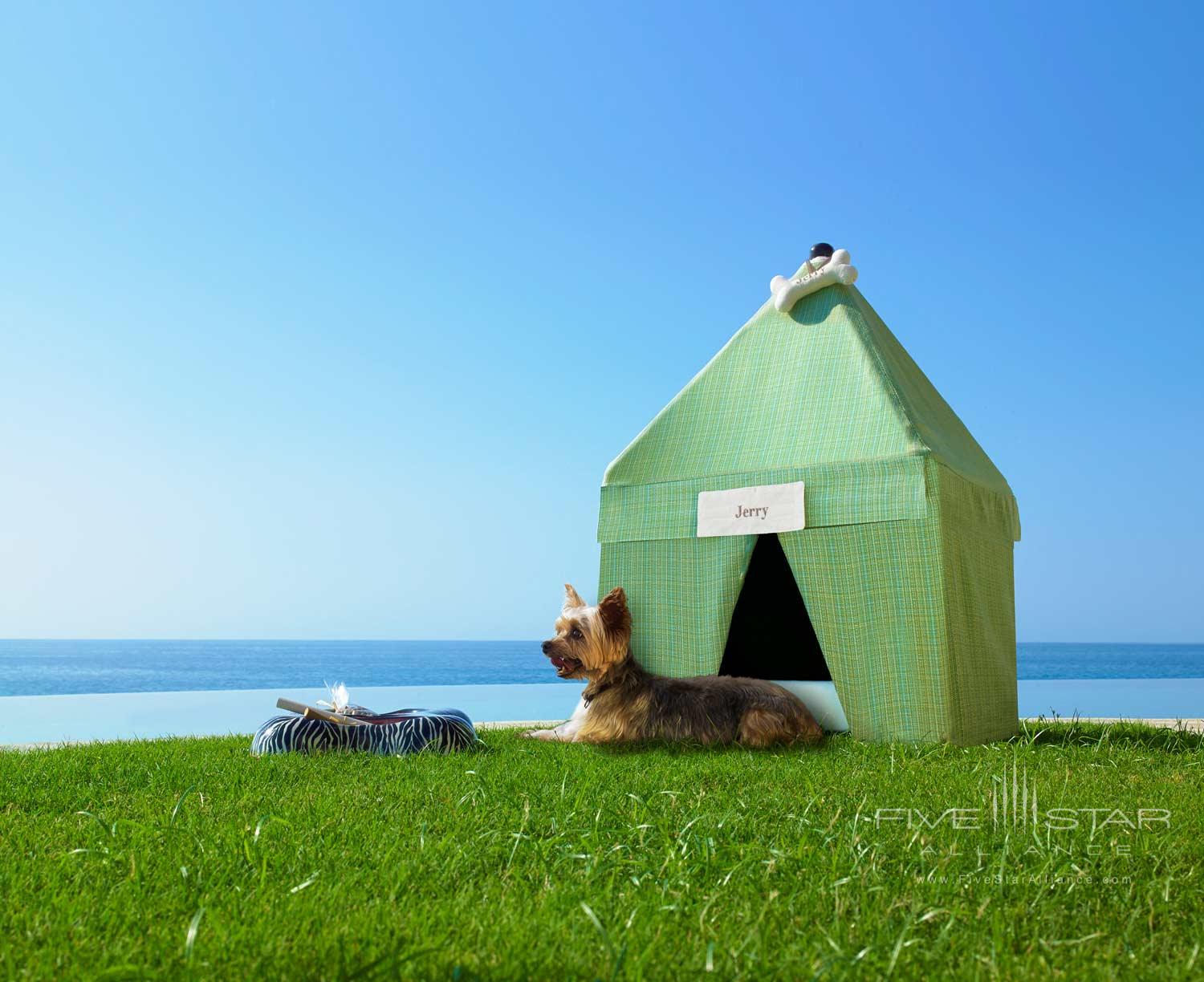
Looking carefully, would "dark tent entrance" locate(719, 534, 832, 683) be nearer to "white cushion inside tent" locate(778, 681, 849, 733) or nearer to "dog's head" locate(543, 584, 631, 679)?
"white cushion inside tent" locate(778, 681, 849, 733)

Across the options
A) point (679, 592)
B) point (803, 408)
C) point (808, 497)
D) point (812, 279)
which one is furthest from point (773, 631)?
point (812, 279)

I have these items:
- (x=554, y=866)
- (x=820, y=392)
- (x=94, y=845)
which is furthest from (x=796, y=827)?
(x=820, y=392)

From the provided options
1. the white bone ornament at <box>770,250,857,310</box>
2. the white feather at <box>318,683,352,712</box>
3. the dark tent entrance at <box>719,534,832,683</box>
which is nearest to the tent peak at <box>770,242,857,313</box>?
the white bone ornament at <box>770,250,857,310</box>

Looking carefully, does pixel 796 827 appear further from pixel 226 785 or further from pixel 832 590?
pixel 832 590

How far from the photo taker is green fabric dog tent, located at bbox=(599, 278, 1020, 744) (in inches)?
186

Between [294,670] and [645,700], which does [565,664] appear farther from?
[294,670]

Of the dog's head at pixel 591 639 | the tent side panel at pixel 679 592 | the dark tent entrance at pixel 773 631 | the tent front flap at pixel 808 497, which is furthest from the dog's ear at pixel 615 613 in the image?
the dark tent entrance at pixel 773 631

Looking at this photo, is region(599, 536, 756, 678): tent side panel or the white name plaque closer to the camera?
the white name plaque

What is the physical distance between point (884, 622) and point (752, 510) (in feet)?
3.06

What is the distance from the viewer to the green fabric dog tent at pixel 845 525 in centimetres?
Result: 472

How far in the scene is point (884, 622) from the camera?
4.76m

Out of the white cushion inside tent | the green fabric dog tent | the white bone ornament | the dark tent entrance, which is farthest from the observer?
the dark tent entrance

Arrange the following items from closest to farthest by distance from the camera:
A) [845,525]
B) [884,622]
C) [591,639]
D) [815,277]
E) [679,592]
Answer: [591,639], [884,622], [845,525], [679,592], [815,277]

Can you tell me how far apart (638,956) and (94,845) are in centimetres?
152
